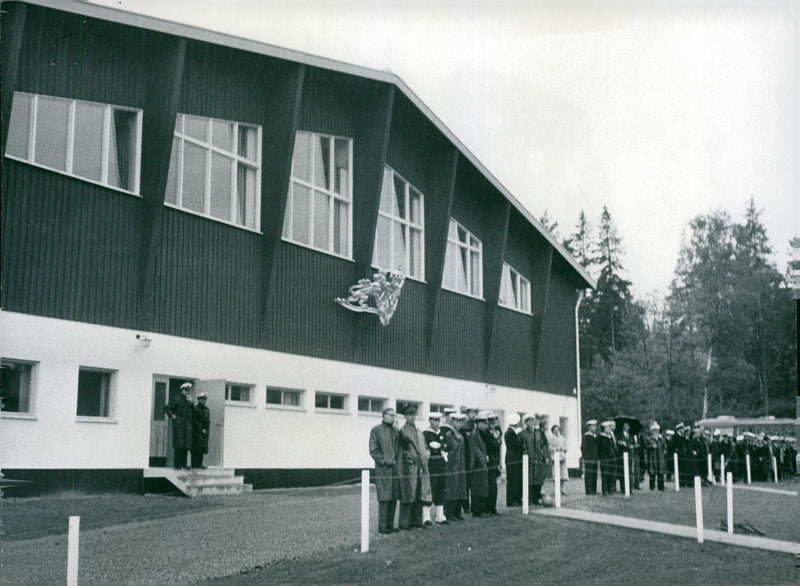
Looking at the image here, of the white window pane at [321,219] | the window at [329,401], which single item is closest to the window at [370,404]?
the window at [329,401]

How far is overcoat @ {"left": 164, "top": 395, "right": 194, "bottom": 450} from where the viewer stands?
57.6 ft

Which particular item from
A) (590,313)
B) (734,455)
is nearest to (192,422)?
(734,455)

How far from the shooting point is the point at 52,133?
16.1m

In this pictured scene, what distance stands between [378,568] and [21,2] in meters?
10.8

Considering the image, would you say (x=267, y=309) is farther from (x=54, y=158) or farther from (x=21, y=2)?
(x=21, y=2)

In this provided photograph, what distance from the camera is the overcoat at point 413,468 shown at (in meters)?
13.4

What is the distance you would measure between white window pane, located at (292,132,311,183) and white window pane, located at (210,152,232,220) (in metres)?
2.29

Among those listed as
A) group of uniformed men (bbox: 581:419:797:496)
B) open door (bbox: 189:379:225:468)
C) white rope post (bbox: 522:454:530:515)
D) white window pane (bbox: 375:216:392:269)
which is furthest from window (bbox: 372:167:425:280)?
white rope post (bbox: 522:454:530:515)

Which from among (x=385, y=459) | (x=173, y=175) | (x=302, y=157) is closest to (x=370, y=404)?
(x=302, y=157)

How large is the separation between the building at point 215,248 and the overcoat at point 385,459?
615cm

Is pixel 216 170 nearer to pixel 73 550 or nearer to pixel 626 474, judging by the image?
pixel 626 474

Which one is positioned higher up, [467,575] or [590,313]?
[590,313]

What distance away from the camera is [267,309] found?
20797 mm

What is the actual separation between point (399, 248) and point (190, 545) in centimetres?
1524
